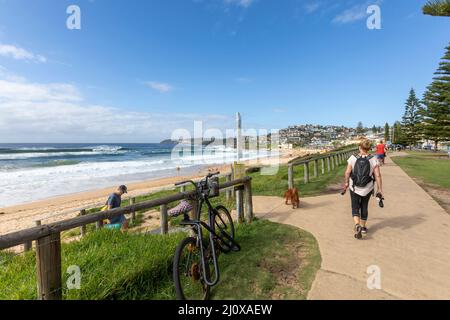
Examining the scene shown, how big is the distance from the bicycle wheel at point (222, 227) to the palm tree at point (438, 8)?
920 centimetres

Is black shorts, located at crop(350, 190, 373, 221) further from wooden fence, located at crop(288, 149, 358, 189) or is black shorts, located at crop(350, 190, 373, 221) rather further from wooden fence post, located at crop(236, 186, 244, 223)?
wooden fence, located at crop(288, 149, 358, 189)

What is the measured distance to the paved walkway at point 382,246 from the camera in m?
3.02

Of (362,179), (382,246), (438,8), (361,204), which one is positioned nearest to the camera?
(382,246)

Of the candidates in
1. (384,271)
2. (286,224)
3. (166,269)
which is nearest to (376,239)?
(384,271)

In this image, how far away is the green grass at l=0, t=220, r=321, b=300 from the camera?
2.85 meters

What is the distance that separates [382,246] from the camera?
167 inches

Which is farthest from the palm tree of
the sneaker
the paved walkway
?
the sneaker

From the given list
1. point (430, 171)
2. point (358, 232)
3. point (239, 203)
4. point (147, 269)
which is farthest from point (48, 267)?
point (430, 171)

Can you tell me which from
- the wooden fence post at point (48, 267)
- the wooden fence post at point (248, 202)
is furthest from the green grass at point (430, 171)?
the wooden fence post at point (48, 267)

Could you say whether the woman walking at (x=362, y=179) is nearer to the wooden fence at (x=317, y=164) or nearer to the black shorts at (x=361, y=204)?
the black shorts at (x=361, y=204)

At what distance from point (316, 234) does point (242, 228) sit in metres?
1.40

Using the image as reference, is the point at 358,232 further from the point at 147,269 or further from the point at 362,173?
the point at 147,269

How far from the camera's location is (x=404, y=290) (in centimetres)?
299

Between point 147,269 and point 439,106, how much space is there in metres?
38.5
